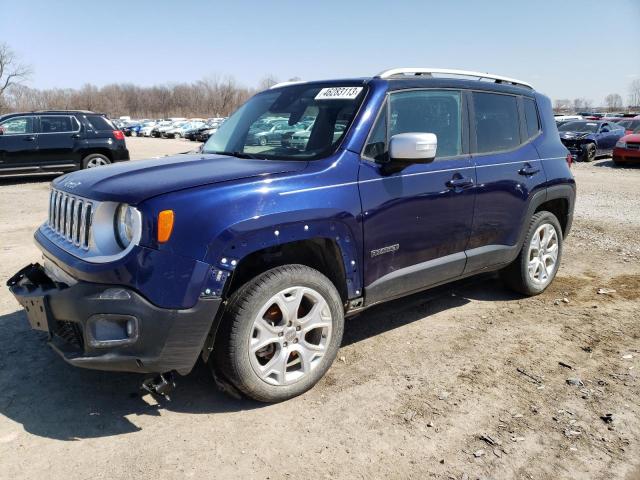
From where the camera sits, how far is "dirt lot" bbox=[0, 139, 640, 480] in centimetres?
271

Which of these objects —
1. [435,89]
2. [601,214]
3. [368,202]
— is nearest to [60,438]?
[368,202]

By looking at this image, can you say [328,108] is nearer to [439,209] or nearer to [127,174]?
[439,209]

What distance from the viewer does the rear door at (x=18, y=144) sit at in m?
12.8

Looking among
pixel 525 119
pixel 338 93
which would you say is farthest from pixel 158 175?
pixel 525 119

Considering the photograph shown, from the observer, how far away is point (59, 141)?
1318 cm

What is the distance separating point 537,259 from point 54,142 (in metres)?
12.0

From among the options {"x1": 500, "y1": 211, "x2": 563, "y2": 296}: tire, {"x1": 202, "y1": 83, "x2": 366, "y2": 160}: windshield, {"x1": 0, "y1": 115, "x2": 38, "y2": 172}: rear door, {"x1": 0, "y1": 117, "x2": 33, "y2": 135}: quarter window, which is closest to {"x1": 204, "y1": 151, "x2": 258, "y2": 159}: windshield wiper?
{"x1": 202, "y1": 83, "x2": 366, "y2": 160}: windshield

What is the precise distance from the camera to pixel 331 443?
9.48 ft

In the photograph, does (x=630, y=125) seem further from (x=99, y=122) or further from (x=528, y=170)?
(x=528, y=170)

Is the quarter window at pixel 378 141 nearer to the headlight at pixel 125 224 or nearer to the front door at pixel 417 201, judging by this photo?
the front door at pixel 417 201

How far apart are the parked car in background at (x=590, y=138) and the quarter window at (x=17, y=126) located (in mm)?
17910

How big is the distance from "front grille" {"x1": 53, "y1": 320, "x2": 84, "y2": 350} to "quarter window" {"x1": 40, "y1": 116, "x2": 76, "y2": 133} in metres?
11.7

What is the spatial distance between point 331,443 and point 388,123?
212 centimetres

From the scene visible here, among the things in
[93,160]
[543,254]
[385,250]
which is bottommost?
[543,254]
